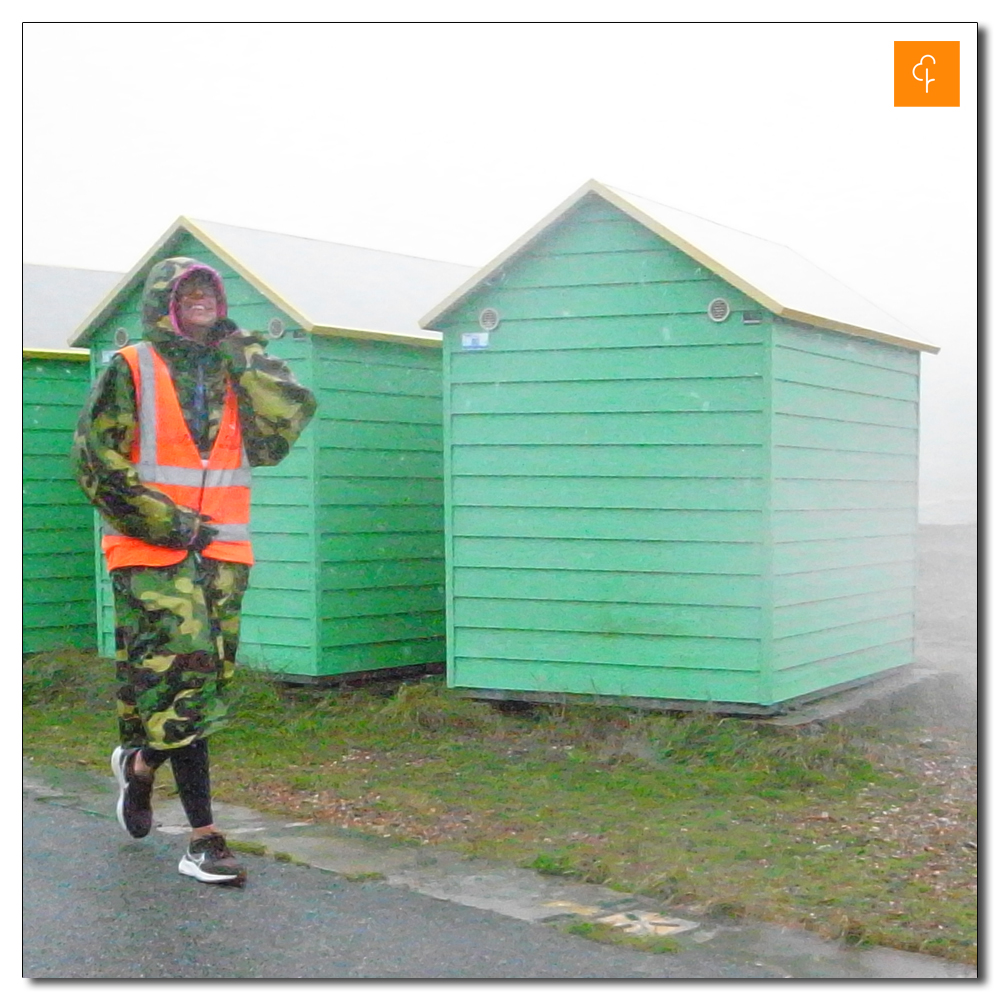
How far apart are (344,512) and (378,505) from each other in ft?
0.95

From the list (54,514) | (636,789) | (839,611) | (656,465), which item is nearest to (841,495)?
(839,611)

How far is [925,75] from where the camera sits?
5273 millimetres

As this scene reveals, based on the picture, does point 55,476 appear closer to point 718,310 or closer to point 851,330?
point 718,310

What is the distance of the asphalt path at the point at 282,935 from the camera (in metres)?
4.48

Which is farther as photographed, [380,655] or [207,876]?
[380,655]

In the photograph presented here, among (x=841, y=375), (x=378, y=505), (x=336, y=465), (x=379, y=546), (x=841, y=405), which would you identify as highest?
(x=841, y=375)

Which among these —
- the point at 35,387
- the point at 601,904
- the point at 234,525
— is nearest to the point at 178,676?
the point at 234,525

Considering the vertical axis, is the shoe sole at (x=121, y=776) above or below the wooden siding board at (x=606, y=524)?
below

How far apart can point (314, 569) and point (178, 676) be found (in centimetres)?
375

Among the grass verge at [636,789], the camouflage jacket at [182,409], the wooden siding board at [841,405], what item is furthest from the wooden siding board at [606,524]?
the camouflage jacket at [182,409]

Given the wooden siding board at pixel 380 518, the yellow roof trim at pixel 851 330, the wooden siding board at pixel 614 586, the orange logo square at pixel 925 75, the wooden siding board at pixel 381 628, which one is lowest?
the wooden siding board at pixel 381 628

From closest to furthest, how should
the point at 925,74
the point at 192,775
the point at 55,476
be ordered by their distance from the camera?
the point at 192,775 → the point at 925,74 → the point at 55,476

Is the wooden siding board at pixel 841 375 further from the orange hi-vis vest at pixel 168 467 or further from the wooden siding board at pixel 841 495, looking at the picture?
the orange hi-vis vest at pixel 168 467

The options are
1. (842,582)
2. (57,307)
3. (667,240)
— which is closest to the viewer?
(667,240)
